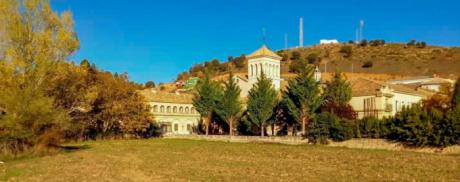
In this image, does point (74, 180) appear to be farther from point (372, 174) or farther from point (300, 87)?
point (300, 87)

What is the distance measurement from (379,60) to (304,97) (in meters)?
82.9

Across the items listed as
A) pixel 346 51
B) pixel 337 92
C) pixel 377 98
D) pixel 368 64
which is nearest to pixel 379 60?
pixel 368 64

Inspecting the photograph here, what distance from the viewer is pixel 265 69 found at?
241 ft

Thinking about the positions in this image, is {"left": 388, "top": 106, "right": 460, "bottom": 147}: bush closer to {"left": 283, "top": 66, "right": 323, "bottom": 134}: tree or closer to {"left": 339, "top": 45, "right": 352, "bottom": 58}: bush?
{"left": 283, "top": 66, "right": 323, "bottom": 134}: tree

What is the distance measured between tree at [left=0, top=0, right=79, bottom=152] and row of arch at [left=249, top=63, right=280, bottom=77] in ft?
149

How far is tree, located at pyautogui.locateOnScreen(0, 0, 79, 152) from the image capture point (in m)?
27.7

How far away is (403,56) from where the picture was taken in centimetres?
12662

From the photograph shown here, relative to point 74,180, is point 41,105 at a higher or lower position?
higher

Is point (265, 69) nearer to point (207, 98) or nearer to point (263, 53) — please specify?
point (263, 53)

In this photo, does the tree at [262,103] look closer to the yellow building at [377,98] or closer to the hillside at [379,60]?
the yellow building at [377,98]

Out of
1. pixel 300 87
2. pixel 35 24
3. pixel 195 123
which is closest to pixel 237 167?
pixel 35 24

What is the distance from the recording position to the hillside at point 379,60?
11238 cm

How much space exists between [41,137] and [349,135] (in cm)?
2640

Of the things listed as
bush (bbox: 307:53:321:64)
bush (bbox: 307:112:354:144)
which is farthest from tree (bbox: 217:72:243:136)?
bush (bbox: 307:53:321:64)
